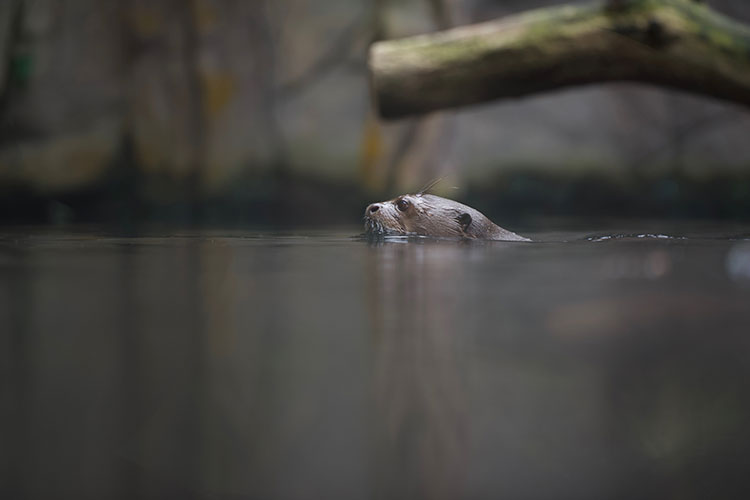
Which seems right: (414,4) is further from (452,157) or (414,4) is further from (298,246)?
(298,246)

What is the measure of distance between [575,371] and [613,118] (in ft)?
24.6

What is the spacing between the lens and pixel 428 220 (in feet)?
11.5

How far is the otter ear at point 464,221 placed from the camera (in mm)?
3412

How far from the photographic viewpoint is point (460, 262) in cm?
218

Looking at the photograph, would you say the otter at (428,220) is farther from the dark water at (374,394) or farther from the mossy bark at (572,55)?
the dark water at (374,394)

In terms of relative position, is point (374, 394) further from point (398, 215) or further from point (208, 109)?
point (208, 109)

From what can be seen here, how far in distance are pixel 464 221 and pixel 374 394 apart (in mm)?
2533

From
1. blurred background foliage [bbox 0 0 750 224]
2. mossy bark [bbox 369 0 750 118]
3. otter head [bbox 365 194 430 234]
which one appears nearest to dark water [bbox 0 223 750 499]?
otter head [bbox 365 194 430 234]

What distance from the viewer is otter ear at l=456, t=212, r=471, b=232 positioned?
11.2 ft

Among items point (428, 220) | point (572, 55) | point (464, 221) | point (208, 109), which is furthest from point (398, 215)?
point (208, 109)

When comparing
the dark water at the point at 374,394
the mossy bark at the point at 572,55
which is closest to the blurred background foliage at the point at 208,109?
the mossy bark at the point at 572,55

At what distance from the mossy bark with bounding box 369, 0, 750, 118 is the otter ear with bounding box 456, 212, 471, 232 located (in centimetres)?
51

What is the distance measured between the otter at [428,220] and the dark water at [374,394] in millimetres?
1900

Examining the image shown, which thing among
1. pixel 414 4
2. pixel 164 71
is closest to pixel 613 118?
pixel 414 4
